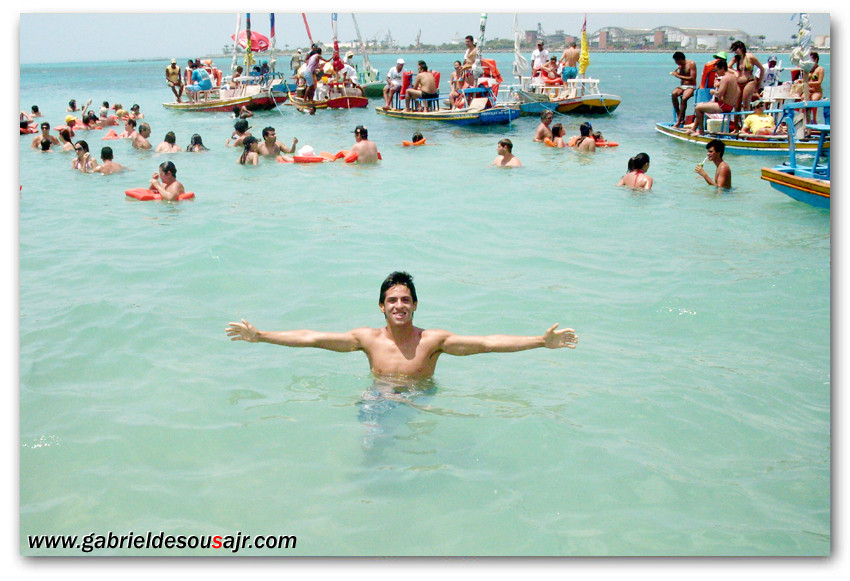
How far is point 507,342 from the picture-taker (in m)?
4.32

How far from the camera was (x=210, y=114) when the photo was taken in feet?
84.8

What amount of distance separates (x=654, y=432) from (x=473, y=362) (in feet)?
5.13

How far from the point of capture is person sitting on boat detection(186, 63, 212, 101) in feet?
85.4

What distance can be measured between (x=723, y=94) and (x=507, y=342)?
13.6 metres

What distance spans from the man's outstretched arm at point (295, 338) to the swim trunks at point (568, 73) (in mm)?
Result: 21212

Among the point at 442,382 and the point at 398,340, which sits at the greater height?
the point at 398,340

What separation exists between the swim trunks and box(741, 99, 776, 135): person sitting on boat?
9.26 meters

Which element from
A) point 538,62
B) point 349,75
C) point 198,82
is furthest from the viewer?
point 349,75

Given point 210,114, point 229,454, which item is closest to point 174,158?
point 210,114

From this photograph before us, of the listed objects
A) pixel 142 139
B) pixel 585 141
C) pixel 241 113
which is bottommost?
pixel 142 139

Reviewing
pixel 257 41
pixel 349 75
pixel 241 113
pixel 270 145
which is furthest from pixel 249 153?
pixel 257 41

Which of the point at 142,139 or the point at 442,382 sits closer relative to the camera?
the point at 442,382

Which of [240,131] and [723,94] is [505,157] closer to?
[723,94]
